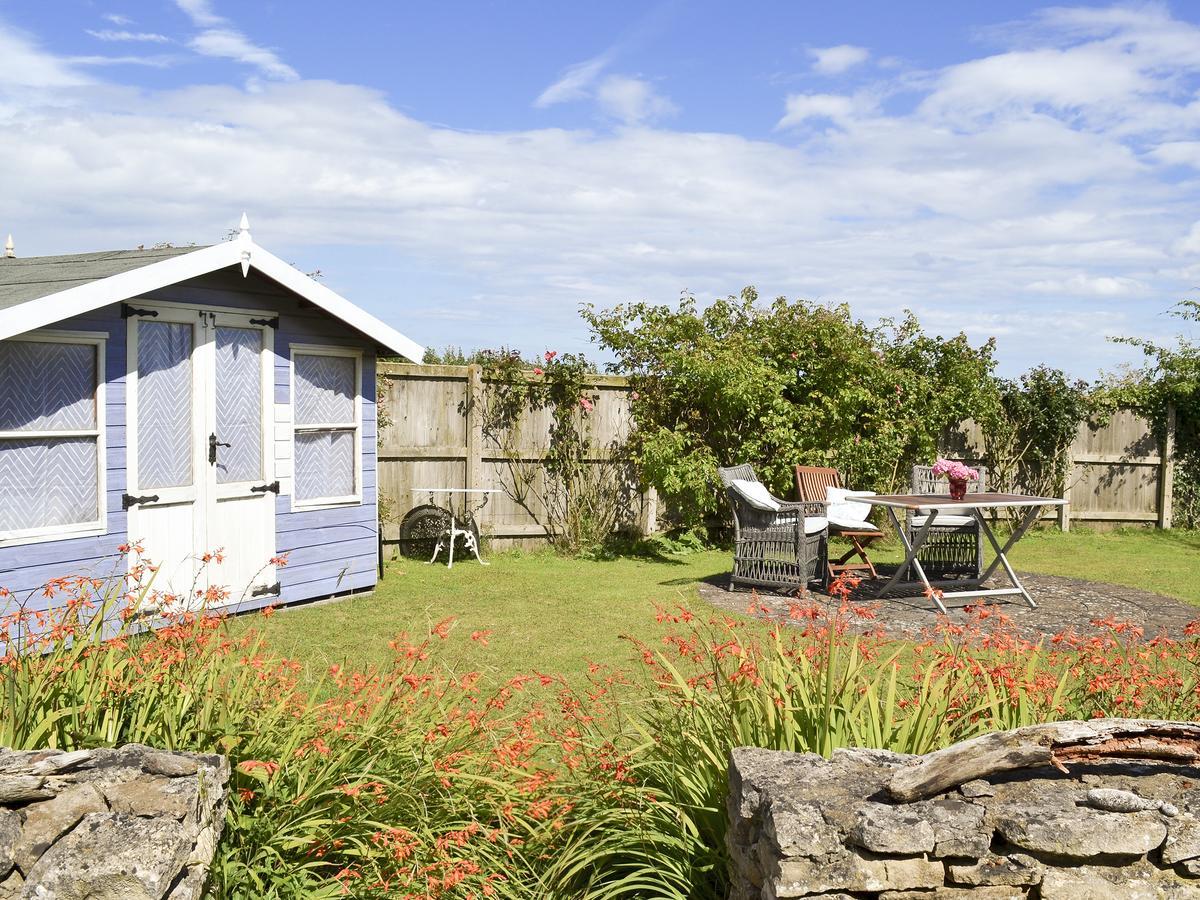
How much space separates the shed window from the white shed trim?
0.43 meters

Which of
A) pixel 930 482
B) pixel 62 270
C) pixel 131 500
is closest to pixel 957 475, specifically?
pixel 930 482

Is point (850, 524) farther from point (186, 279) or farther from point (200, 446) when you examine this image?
point (186, 279)

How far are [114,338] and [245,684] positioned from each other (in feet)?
15.8

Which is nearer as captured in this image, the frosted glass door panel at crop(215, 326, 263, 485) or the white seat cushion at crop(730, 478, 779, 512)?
the frosted glass door panel at crop(215, 326, 263, 485)

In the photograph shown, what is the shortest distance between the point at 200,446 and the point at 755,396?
5925 millimetres

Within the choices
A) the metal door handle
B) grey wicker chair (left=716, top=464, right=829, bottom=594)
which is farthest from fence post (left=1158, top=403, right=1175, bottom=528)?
the metal door handle

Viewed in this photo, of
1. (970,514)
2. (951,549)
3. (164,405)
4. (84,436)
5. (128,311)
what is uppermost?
(128,311)

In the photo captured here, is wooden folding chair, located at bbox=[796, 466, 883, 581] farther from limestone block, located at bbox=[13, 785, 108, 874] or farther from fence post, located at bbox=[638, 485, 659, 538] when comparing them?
limestone block, located at bbox=[13, 785, 108, 874]

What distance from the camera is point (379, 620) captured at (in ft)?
27.7

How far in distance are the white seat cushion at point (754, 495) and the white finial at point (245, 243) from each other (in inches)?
169

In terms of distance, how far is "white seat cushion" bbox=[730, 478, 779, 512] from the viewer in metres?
9.36

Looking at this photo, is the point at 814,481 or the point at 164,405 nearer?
the point at 164,405

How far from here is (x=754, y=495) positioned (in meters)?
9.48

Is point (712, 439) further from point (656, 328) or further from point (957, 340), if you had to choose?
point (957, 340)
